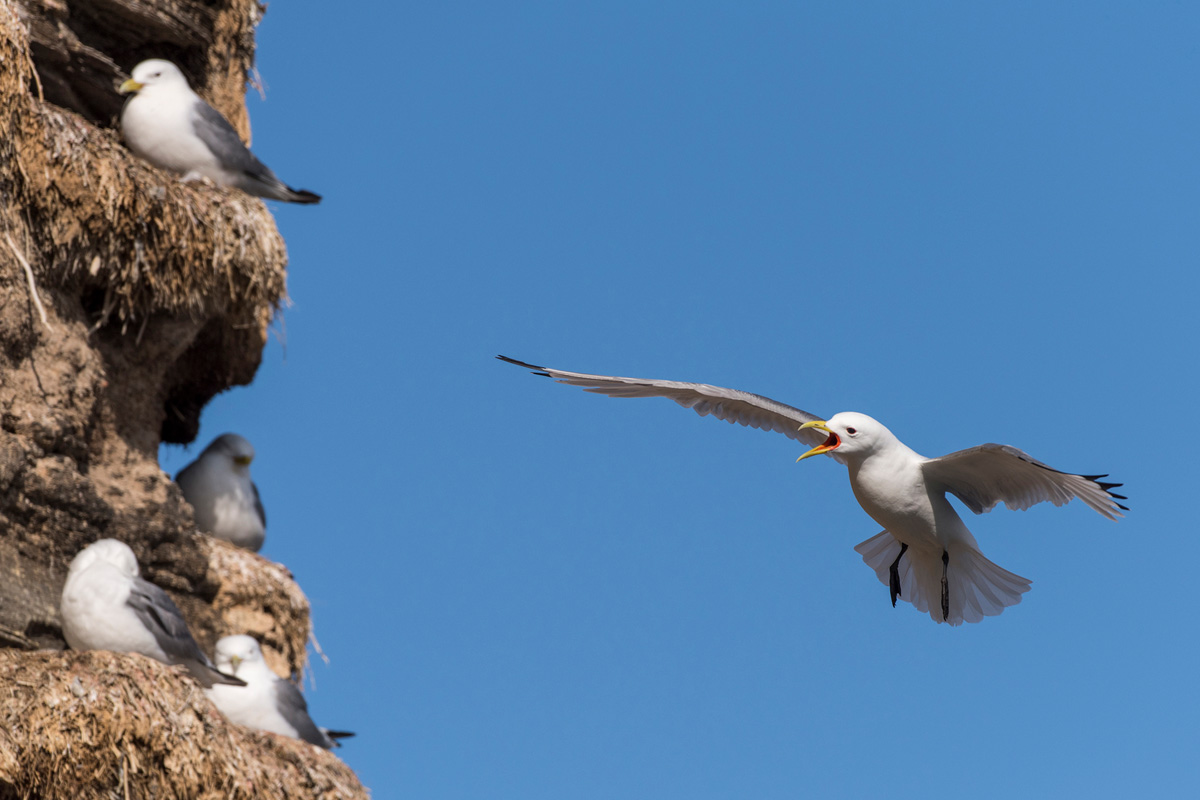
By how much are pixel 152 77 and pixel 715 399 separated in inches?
206

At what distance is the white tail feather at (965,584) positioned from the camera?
20.0 ft

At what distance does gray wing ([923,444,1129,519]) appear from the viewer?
5309 mm

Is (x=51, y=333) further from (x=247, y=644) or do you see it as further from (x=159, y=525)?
(x=247, y=644)

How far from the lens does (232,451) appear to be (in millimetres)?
10273

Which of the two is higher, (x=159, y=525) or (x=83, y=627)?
(x=159, y=525)

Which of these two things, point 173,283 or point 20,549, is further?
point 173,283

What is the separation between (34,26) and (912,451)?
6.31 metres

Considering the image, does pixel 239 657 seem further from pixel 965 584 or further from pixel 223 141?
pixel 965 584

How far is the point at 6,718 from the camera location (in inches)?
254

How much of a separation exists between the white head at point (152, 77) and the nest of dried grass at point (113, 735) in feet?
13.9

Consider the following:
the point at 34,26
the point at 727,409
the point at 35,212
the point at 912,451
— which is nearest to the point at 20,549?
the point at 35,212

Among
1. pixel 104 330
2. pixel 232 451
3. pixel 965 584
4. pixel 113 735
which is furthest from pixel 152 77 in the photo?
pixel 965 584

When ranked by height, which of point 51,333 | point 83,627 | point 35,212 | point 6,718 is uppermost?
point 35,212

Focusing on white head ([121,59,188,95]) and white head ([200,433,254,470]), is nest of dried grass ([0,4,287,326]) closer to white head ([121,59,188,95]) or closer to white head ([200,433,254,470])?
white head ([121,59,188,95])
